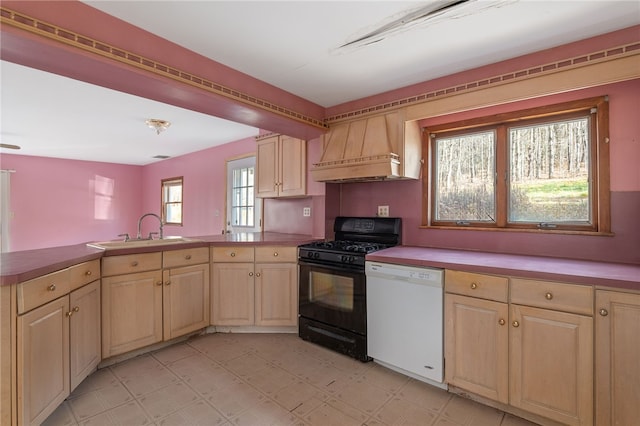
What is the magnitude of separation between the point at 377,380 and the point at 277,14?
2.45 meters

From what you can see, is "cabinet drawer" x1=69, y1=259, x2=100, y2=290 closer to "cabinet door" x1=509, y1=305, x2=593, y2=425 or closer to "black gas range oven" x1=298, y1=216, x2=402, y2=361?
"black gas range oven" x1=298, y1=216, x2=402, y2=361

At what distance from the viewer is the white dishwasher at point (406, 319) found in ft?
6.50

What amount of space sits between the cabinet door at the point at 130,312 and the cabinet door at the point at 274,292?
0.86m

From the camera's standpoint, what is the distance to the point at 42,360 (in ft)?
5.16

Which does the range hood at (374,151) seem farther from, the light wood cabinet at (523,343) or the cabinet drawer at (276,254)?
the light wood cabinet at (523,343)

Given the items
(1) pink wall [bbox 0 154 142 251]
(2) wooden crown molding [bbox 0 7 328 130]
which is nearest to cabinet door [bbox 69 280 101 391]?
(2) wooden crown molding [bbox 0 7 328 130]

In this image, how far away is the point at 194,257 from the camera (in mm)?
2734

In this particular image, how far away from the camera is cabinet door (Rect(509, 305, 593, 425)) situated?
4.99 feet

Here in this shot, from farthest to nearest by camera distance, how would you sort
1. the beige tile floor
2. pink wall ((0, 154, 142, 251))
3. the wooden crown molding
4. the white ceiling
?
pink wall ((0, 154, 142, 251)) → the beige tile floor → the white ceiling → the wooden crown molding

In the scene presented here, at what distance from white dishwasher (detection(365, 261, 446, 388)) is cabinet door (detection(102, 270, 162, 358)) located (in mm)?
1772

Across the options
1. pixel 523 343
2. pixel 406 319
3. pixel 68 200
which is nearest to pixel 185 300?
pixel 406 319

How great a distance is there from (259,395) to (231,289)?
114cm

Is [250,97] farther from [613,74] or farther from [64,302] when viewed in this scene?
[613,74]

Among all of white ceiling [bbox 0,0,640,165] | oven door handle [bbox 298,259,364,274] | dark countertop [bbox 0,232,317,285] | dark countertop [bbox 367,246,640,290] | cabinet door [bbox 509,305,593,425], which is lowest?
cabinet door [bbox 509,305,593,425]
